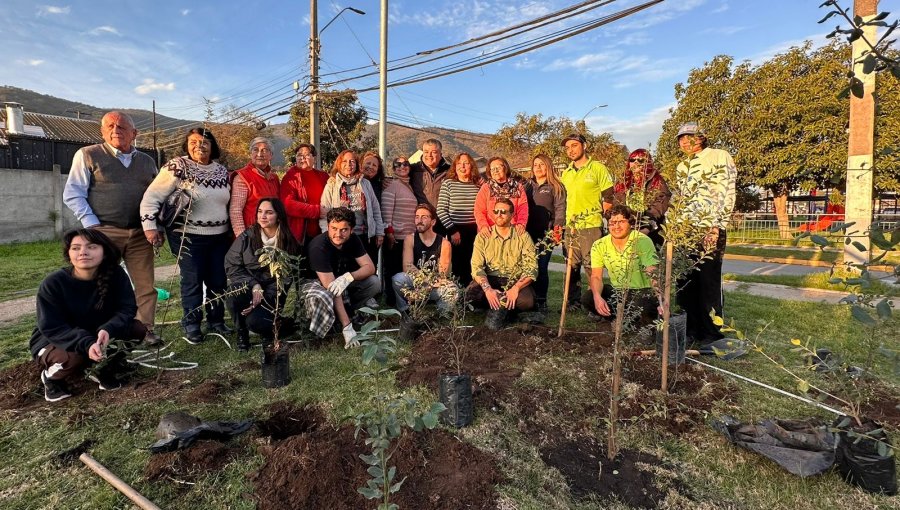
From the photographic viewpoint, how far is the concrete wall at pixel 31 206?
44.4 feet

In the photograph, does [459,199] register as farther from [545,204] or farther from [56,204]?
[56,204]

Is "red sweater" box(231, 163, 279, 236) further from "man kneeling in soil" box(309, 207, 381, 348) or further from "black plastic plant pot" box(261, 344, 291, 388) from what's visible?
"black plastic plant pot" box(261, 344, 291, 388)

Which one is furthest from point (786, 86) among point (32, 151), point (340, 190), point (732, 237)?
point (32, 151)

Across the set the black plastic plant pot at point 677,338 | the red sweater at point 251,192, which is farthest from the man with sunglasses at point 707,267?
the red sweater at point 251,192

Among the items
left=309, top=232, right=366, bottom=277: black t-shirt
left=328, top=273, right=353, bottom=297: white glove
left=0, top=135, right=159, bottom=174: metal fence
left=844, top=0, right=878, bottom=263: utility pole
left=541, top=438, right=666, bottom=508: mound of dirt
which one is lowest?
left=541, top=438, right=666, bottom=508: mound of dirt

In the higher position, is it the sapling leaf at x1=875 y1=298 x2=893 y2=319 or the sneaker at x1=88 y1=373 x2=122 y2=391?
the sapling leaf at x1=875 y1=298 x2=893 y2=319

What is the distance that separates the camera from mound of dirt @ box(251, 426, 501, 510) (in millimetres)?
1857

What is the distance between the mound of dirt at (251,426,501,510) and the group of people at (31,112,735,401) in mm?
1203

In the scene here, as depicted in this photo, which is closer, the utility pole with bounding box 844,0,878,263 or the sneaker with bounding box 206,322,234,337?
the sneaker with bounding box 206,322,234,337

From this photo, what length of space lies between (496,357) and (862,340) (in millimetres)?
3312

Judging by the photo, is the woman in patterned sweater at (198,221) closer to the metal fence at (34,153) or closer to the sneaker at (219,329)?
the sneaker at (219,329)

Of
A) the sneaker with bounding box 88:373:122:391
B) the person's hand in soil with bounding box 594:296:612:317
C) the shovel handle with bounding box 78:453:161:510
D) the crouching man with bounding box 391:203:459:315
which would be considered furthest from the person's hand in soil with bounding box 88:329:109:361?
the person's hand in soil with bounding box 594:296:612:317

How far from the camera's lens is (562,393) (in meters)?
2.89

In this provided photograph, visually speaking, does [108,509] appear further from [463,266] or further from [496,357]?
[463,266]
